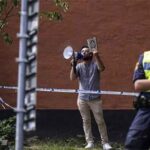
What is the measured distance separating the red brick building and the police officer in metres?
5.59

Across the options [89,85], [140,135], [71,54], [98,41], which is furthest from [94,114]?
[140,135]

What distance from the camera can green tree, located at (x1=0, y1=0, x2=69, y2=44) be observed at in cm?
1015

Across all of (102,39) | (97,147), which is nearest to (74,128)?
(97,147)

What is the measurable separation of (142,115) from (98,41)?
5.81 metres

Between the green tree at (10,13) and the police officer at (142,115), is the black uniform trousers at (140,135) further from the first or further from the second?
the green tree at (10,13)

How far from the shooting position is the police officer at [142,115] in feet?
20.0

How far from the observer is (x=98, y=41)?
11906 mm

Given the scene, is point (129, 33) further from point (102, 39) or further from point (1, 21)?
point (1, 21)

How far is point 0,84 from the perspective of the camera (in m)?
12.1

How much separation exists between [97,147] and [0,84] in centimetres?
241

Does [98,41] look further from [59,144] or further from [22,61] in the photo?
[22,61]

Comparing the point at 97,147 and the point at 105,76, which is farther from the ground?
the point at 105,76

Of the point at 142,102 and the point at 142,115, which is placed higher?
the point at 142,102

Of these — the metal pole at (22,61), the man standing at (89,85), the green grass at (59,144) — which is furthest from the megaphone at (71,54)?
the metal pole at (22,61)
